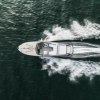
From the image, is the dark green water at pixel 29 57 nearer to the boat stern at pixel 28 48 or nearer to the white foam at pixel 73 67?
the boat stern at pixel 28 48

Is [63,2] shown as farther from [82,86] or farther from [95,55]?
[82,86]

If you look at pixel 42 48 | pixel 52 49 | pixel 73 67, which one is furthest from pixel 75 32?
pixel 42 48

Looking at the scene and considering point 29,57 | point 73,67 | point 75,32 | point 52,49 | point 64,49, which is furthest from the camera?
point 75,32

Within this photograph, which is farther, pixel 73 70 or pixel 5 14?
pixel 5 14

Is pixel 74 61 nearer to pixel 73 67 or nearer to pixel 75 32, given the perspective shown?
pixel 73 67

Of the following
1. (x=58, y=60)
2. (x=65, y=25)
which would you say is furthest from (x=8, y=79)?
(x=65, y=25)

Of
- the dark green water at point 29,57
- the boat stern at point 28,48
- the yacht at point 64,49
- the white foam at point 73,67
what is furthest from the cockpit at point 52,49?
the dark green water at point 29,57
